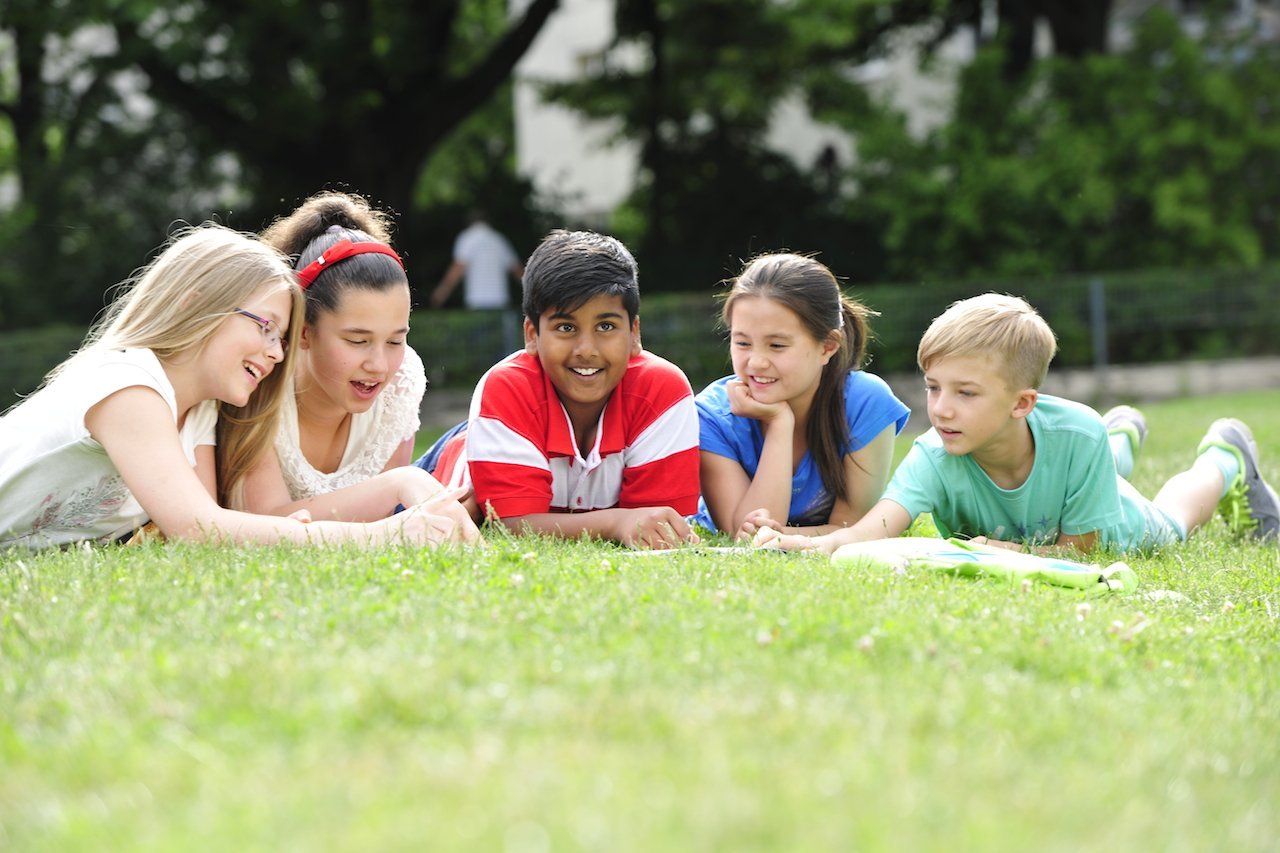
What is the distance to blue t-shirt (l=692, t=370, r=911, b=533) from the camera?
5914 millimetres

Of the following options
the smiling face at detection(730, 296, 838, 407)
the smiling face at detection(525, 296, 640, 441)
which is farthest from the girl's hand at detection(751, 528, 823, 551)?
the smiling face at detection(525, 296, 640, 441)

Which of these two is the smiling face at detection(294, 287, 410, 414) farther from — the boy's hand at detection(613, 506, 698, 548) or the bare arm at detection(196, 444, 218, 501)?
the boy's hand at detection(613, 506, 698, 548)

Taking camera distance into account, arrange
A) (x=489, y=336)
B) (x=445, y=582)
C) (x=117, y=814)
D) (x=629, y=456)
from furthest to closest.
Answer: (x=489, y=336), (x=629, y=456), (x=445, y=582), (x=117, y=814)

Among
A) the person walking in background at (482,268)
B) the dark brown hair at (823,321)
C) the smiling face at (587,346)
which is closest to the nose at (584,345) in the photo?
the smiling face at (587,346)

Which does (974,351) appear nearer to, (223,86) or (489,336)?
(489,336)

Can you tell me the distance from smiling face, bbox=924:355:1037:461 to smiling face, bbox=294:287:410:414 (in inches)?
82.3

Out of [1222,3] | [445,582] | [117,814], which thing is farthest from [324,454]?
[1222,3]

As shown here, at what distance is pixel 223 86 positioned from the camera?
59.1 ft

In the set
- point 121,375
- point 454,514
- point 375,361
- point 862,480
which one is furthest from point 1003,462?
point 121,375

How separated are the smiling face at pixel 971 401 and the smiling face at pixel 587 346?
1214 mm

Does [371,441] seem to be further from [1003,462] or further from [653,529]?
[1003,462]

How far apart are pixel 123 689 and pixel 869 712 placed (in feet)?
5.34

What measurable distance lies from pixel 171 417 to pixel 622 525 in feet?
5.65

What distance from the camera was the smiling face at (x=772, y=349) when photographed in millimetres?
5637
